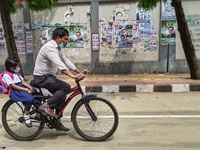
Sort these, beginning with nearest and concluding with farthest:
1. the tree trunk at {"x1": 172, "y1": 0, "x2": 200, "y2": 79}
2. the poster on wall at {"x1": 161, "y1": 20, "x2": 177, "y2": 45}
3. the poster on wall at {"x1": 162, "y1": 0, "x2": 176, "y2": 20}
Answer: the tree trunk at {"x1": 172, "y1": 0, "x2": 200, "y2": 79}, the poster on wall at {"x1": 162, "y1": 0, "x2": 176, "y2": 20}, the poster on wall at {"x1": 161, "y1": 20, "x2": 177, "y2": 45}

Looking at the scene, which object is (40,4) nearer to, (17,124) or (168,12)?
(168,12)

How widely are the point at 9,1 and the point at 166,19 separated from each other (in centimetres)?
552

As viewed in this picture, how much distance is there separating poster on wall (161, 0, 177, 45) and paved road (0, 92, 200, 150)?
13.4 ft

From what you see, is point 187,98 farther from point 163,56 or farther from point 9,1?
point 9,1

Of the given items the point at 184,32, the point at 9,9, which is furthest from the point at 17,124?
the point at 184,32

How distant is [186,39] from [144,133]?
15.6 ft

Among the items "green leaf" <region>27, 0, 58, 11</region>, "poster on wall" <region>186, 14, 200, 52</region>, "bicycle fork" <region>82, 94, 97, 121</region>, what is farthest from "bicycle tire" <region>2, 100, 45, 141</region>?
"poster on wall" <region>186, 14, 200, 52</region>

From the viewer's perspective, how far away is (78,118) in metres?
3.91

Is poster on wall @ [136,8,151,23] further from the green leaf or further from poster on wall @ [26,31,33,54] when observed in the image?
poster on wall @ [26,31,33,54]

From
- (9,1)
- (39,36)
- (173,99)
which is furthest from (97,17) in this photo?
(173,99)

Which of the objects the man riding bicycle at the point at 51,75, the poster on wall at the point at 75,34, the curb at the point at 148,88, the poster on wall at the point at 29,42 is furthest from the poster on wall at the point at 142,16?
the man riding bicycle at the point at 51,75

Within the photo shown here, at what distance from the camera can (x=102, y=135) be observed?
394 cm

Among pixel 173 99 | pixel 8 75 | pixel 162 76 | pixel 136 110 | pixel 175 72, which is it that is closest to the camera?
pixel 8 75

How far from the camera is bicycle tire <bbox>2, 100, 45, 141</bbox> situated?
3955 millimetres
